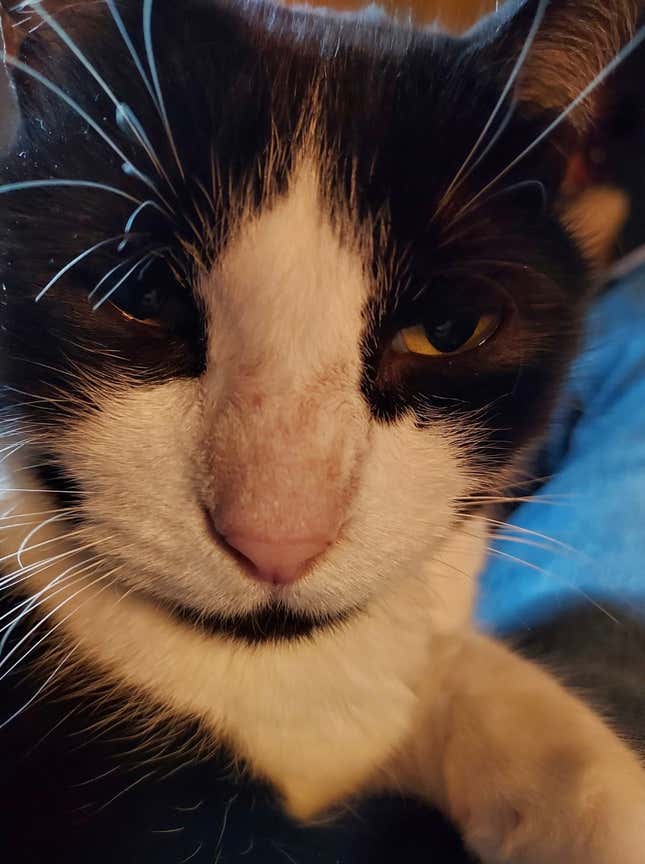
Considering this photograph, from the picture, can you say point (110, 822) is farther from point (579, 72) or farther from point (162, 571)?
point (579, 72)

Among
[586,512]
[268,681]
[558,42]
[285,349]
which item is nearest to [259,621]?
[268,681]

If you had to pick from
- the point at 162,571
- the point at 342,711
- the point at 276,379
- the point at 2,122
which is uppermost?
the point at 2,122

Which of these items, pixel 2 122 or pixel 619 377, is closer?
pixel 2 122

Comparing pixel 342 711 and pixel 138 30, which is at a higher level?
pixel 138 30

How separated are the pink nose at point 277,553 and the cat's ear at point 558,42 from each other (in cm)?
31

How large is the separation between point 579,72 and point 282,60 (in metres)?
0.19

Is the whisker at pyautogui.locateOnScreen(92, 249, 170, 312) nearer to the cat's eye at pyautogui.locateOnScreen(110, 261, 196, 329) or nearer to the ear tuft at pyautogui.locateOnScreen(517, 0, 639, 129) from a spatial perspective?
the cat's eye at pyautogui.locateOnScreen(110, 261, 196, 329)

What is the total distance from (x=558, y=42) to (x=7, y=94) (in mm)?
343

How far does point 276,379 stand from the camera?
1.38ft

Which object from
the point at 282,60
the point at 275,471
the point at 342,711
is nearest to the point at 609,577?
the point at 342,711

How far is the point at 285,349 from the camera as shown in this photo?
16.7 inches

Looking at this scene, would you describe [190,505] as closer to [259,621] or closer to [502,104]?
[259,621]

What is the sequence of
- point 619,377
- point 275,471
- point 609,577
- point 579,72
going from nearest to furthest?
point 275,471, point 579,72, point 609,577, point 619,377

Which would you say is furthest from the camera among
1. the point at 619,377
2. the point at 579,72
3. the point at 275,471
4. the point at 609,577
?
the point at 619,377
